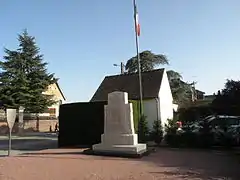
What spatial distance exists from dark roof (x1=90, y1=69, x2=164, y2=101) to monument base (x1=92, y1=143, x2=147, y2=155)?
740 inches

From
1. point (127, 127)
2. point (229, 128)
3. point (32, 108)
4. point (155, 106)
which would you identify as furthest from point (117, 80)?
point (127, 127)

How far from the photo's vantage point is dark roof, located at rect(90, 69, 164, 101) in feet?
118

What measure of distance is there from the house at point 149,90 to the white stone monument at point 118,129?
53.5ft

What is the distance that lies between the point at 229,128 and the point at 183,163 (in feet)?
26.5

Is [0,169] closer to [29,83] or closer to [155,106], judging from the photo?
[155,106]

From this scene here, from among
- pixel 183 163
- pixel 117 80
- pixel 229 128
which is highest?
pixel 117 80

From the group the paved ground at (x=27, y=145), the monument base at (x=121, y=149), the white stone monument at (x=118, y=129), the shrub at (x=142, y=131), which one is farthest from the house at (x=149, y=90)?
the monument base at (x=121, y=149)

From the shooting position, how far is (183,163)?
13344 mm

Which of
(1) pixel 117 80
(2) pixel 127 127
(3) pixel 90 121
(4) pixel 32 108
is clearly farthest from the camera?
(4) pixel 32 108

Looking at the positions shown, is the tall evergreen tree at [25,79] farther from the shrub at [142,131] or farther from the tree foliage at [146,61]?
the shrub at [142,131]

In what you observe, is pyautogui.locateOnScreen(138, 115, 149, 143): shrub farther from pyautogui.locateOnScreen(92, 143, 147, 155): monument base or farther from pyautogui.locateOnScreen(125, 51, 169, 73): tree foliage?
pyautogui.locateOnScreen(125, 51, 169, 73): tree foliage

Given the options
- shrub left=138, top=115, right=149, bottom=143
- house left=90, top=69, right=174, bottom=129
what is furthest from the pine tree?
shrub left=138, top=115, right=149, bottom=143

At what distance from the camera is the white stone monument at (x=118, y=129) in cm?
1620

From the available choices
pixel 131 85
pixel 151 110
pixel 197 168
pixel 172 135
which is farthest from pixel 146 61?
pixel 197 168
